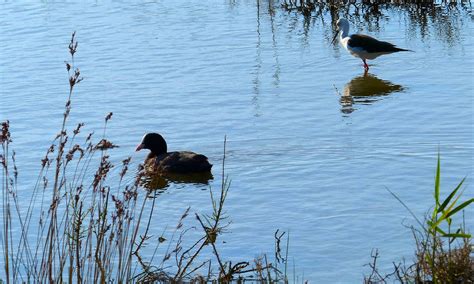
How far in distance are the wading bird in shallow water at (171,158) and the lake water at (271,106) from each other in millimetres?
208

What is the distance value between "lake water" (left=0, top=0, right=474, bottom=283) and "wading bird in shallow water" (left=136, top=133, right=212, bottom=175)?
0.68 ft

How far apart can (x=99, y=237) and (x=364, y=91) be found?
8.90 meters

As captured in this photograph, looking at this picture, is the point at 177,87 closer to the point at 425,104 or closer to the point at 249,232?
the point at 425,104

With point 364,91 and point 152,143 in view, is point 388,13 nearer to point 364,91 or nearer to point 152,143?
point 364,91

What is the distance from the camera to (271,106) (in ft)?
41.9

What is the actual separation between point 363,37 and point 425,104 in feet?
9.88

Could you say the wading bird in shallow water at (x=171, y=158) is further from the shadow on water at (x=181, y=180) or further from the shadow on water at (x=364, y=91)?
the shadow on water at (x=364, y=91)

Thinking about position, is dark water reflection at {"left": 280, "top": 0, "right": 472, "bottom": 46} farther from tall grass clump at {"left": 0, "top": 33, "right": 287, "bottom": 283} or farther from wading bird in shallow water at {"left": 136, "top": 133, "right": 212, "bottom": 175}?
tall grass clump at {"left": 0, "top": 33, "right": 287, "bottom": 283}

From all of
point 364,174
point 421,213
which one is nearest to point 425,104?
point 364,174

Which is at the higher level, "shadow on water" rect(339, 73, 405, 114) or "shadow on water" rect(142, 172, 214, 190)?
"shadow on water" rect(339, 73, 405, 114)

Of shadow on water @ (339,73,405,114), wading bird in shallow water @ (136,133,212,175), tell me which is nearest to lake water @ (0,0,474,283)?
shadow on water @ (339,73,405,114)

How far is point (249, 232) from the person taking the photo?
8.59 m

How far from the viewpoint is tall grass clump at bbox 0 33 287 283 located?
17.7 ft

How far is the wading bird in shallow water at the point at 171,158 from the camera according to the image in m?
10.5
